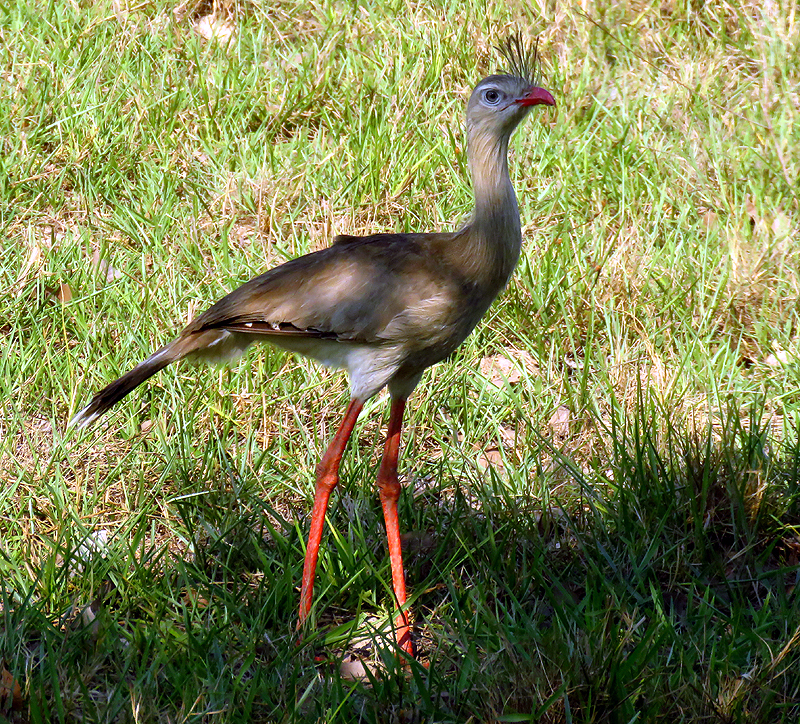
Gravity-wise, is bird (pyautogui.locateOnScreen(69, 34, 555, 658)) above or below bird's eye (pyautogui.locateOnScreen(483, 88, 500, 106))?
below

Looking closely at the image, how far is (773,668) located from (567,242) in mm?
2169

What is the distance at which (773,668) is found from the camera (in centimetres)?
249

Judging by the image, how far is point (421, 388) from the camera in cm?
381

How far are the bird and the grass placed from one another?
0.36 metres

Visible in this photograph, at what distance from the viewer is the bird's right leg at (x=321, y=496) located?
2.91m

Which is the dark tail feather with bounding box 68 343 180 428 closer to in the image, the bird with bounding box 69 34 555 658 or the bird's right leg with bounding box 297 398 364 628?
the bird with bounding box 69 34 555 658

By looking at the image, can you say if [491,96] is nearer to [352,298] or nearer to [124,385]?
[352,298]

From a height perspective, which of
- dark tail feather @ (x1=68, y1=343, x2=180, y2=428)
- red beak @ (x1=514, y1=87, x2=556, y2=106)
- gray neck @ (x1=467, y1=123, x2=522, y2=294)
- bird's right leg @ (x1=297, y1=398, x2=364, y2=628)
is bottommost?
bird's right leg @ (x1=297, y1=398, x2=364, y2=628)

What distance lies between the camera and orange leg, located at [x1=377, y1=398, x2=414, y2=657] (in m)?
2.91

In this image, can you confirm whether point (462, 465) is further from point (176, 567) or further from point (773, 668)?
point (773, 668)

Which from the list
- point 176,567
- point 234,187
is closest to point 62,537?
point 176,567

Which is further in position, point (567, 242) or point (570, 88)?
point (570, 88)

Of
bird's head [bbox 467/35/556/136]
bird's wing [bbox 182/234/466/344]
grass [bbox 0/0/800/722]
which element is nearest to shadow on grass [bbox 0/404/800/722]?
grass [bbox 0/0/800/722]

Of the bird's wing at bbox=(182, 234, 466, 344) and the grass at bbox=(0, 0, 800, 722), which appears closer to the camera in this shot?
the grass at bbox=(0, 0, 800, 722)
